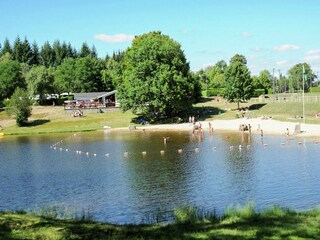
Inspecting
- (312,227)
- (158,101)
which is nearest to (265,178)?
(312,227)

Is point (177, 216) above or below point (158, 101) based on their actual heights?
below

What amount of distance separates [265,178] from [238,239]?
843 inches

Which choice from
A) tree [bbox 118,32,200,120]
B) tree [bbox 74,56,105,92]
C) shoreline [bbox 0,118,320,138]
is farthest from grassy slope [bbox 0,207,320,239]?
tree [bbox 74,56,105,92]

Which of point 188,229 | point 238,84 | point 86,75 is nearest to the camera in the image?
point 188,229

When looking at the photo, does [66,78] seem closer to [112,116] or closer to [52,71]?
[52,71]

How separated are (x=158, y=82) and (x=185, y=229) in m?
66.0

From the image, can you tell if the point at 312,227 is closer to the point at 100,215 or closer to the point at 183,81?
the point at 100,215

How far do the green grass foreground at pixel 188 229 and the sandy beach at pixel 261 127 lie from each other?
148 ft

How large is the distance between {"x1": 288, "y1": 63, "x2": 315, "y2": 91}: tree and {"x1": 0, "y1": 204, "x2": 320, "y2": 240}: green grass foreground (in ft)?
484

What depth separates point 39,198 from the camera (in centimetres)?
3089

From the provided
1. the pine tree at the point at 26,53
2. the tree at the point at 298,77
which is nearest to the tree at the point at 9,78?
the pine tree at the point at 26,53

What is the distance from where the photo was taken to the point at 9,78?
4434 inches

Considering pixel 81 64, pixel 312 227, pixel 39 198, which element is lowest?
pixel 39 198

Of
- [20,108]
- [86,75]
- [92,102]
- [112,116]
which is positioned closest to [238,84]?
[112,116]
